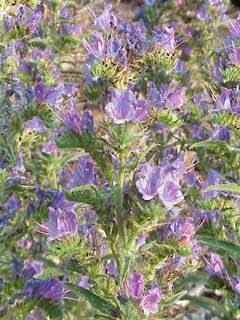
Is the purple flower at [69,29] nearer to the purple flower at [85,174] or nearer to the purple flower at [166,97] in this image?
the purple flower at [166,97]

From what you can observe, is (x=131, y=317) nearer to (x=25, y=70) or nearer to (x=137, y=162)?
(x=137, y=162)

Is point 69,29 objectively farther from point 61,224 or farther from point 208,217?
point 61,224

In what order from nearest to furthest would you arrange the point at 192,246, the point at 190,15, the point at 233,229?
1. the point at 192,246
2. the point at 233,229
3. the point at 190,15

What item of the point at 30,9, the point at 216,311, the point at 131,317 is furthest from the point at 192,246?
the point at 30,9

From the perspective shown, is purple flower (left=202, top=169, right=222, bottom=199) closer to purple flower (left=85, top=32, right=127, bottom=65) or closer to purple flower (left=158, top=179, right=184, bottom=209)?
purple flower (left=158, top=179, right=184, bottom=209)

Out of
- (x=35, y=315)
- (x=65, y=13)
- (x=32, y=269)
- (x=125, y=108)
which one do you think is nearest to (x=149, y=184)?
(x=125, y=108)

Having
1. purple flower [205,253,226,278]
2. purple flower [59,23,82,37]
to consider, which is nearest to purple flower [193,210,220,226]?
purple flower [205,253,226,278]

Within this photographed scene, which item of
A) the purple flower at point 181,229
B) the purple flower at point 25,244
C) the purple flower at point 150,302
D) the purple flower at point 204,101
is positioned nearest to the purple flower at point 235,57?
the purple flower at point 204,101
